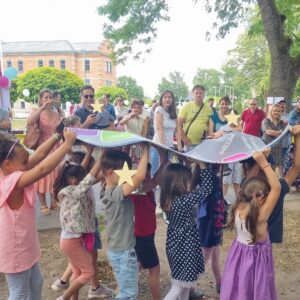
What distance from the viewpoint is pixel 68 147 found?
2117mm

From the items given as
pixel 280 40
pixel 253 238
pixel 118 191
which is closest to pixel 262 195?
pixel 253 238

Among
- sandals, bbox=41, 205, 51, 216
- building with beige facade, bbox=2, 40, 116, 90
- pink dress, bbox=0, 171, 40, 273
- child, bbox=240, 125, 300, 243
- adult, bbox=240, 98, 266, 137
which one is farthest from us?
building with beige facade, bbox=2, 40, 116, 90

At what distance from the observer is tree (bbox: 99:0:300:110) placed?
7234 mm

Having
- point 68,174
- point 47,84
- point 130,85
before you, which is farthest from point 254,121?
point 130,85

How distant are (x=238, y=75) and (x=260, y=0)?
34.4 metres

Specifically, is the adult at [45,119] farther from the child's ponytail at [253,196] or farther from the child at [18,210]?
the child's ponytail at [253,196]

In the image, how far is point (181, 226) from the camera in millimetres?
2564

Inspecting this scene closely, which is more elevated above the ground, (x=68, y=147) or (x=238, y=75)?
(x=238, y=75)

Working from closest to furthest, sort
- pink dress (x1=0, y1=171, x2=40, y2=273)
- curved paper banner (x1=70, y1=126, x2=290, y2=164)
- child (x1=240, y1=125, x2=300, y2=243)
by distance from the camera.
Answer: pink dress (x1=0, y1=171, x2=40, y2=273), curved paper banner (x1=70, y1=126, x2=290, y2=164), child (x1=240, y1=125, x2=300, y2=243)

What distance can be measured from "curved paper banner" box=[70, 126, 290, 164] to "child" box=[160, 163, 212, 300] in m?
0.18

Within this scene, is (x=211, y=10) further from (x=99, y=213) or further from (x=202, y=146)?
(x=202, y=146)

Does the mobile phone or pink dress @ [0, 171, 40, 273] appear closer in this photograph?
pink dress @ [0, 171, 40, 273]

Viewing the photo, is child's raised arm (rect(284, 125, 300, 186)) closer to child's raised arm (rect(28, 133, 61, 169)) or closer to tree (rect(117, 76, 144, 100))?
child's raised arm (rect(28, 133, 61, 169))

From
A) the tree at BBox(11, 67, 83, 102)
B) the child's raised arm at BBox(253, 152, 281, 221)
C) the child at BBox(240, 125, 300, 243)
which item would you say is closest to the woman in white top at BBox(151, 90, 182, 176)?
the child at BBox(240, 125, 300, 243)
